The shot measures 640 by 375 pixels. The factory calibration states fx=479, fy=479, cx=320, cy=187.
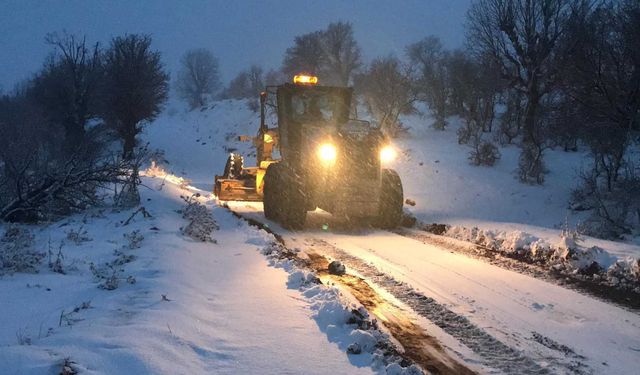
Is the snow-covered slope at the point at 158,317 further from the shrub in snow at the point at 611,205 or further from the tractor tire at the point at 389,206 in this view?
the shrub in snow at the point at 611,205

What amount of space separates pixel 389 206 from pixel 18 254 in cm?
768

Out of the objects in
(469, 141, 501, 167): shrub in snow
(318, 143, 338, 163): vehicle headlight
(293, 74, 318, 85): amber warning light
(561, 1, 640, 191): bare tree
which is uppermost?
(561, 1, 640, 191): bare tree

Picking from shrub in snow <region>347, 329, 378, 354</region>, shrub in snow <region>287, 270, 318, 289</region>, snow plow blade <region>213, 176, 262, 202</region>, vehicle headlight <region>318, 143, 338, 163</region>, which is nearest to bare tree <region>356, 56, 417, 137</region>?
snow plow blade <region>213, 176, 262, 202</region>

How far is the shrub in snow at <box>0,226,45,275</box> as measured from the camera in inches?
217

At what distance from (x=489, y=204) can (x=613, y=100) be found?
17.8 ft

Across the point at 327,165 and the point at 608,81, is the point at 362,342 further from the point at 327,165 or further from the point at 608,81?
the point at 608,81

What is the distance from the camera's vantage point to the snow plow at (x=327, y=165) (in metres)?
10.6

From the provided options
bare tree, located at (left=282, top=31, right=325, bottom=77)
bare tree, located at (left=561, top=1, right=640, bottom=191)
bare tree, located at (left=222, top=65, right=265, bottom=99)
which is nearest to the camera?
bare tree, located at (left=561, top=1, right=640, bottom=191)

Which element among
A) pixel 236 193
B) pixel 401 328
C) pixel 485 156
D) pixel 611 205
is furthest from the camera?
pixel 485 156

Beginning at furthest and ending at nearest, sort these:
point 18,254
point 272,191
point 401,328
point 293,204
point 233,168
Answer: point 233,168 → point 272,191 → point 293,204 → point 18,254 → point 401,328

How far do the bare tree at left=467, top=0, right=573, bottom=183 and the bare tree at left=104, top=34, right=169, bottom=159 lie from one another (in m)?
19.0

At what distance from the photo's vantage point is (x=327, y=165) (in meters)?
10.7

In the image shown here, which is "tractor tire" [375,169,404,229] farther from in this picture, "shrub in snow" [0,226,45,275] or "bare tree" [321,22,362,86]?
"bare tree" [321,22,362,86]

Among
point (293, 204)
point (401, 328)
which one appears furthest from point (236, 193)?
point (401, 328)
